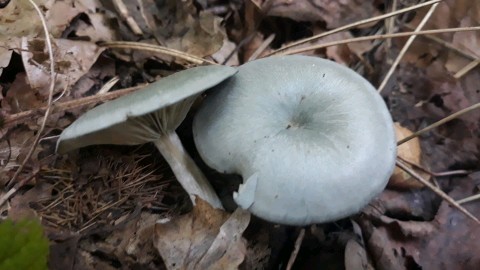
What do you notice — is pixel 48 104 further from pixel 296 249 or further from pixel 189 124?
pixel 296 249

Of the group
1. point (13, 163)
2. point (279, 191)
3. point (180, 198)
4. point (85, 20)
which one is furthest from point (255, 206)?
point (85, 20)

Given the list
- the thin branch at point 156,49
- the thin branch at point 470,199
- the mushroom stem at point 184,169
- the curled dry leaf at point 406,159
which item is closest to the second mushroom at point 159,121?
the mushroom stem at point 184,169

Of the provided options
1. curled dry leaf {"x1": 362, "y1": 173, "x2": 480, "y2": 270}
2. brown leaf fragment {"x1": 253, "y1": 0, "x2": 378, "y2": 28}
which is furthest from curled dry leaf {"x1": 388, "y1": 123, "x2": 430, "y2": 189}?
brown leaf fragment {"x1": 253, "y1": 0, "x2": 378, "y2": 28}

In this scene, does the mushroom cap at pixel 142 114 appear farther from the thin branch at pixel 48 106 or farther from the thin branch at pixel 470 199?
the thin branch at pixel 470 199

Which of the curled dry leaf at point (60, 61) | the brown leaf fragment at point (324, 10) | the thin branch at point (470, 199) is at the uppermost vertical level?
the curled dry leaf at point (60, 61)

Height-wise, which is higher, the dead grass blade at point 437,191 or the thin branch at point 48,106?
the thin branch at point 48,106

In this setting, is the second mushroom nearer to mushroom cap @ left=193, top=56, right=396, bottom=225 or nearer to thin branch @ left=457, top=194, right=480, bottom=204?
mushroom cap @ left=193, top=56, right=396, bottom=225

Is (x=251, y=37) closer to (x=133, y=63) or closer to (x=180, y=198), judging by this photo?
(x=133, y=63)

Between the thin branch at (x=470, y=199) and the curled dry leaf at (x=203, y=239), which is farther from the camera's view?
the thin branch at (x=470, y=199)
